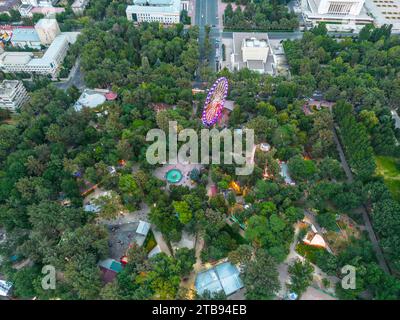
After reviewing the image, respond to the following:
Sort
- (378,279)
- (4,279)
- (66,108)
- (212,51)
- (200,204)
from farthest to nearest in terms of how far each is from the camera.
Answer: (212,51) < (66,108) < (200,204) < (4,279) < (378,279)

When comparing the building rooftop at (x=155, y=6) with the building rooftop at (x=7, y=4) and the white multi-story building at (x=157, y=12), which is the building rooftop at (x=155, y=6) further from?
the building rooftop at (x=7, y=4)

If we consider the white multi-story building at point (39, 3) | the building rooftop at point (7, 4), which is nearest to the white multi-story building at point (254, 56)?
the white multi-story building at point (39, 3)

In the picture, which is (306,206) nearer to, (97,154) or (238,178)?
(238,178)

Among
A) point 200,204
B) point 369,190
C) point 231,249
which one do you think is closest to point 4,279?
point 200,204

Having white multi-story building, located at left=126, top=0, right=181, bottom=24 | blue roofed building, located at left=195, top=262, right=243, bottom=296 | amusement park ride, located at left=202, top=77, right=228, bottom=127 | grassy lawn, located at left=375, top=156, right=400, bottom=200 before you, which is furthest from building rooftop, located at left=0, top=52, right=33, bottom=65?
grassy lawn, located at left=375, top=156, right=400, bottom=200

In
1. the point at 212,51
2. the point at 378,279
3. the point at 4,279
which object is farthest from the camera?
the point at 212,51

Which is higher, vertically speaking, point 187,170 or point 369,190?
point 369,190
